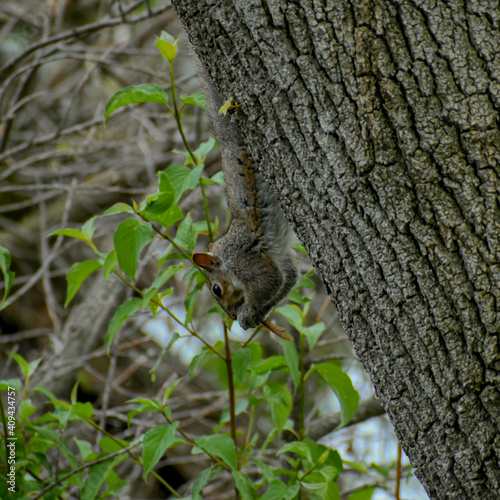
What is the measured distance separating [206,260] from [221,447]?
68 centimetres

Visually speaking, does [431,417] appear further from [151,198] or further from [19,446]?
[19,446]

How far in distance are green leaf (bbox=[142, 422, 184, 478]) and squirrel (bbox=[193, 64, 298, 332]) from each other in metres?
0.64

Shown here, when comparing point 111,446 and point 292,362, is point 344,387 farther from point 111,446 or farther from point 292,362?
point 111,446

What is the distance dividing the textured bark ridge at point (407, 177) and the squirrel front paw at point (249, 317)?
923 mm

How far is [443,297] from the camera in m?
1.21

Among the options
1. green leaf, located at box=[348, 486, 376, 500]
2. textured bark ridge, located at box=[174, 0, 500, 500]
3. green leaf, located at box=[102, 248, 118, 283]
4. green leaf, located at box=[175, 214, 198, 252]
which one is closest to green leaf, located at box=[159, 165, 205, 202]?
green leaf, located at box=[175, 214, 198, 252]

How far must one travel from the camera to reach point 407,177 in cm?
121

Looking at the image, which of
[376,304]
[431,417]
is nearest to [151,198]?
[376,304]

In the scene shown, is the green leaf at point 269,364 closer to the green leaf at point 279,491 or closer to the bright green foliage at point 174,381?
the bright green foliage at point 174,381

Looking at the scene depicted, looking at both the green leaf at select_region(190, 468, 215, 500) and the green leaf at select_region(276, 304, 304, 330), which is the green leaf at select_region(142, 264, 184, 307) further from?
the green leaf at select_region(190, 468, 215, 500)

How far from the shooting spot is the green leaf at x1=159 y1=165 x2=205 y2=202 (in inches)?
64.4

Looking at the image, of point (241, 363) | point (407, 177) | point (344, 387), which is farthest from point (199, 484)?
point (407, 177)

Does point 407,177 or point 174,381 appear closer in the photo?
point 407,177

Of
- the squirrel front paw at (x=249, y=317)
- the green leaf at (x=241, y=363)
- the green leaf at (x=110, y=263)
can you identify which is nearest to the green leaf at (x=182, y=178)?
the green leaf at (x=110, y=263)
